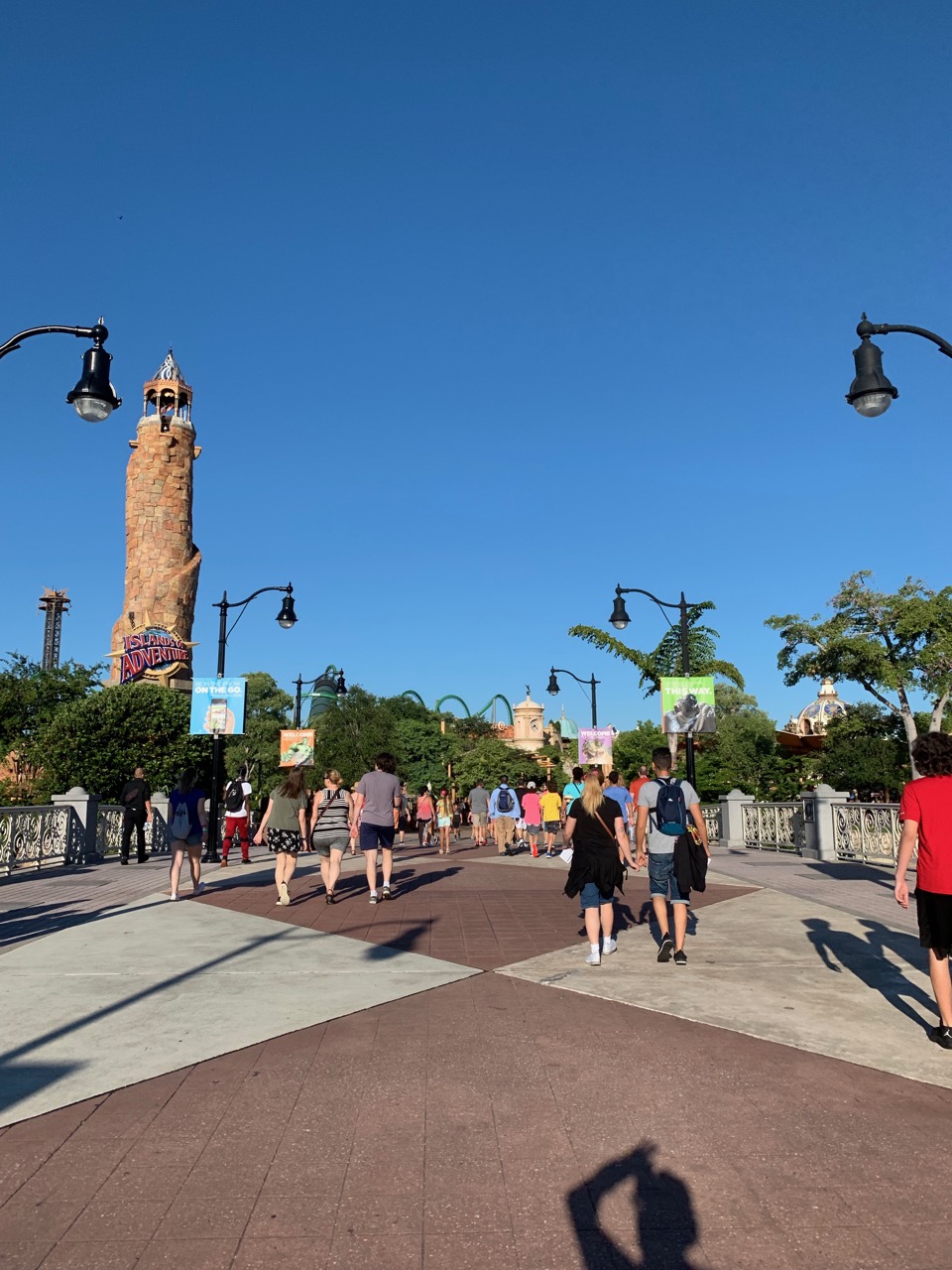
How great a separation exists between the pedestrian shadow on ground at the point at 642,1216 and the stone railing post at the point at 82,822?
17.4 m

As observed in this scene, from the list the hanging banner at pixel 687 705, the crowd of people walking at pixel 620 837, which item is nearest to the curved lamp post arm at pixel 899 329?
the crowd of people walking at pixel 620 837

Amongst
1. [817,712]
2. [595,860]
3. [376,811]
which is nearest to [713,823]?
[376,811]

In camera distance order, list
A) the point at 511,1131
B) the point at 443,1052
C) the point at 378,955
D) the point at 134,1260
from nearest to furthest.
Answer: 1. the point at 134,1260
2. the point at 511,1131
3. the point at 443,1052
4. the point at 378,955

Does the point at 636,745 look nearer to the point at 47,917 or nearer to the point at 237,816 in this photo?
the point at 237,816

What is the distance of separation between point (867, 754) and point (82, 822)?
3052 cm

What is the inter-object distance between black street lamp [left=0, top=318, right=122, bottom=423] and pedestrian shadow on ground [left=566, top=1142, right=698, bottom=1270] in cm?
871

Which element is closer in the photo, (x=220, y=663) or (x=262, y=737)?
(x=220, y=663)

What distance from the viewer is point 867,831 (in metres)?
17.4

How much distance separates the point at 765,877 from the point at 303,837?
7.79 meters

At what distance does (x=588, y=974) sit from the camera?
24.1 ft

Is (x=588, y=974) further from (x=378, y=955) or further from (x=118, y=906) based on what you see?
(x=118, y=906)

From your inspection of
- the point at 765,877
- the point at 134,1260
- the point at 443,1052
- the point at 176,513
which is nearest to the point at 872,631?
the point at 765,877

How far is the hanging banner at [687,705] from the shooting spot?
→ 63.9ft

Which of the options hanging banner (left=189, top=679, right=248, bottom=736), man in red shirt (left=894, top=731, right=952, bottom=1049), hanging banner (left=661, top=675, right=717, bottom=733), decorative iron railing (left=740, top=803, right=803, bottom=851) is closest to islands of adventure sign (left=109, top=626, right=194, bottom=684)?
hanging banner (left=189, top=679, right=248, bottom=736)
